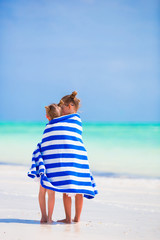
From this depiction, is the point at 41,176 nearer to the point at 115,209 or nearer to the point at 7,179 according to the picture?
the point at 115,209

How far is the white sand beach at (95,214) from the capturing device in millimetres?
3482

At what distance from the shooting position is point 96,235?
3.48 meters

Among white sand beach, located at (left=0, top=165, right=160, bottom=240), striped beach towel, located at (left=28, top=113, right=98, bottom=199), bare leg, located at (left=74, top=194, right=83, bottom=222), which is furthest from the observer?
bare leg, located at (left=74, top=194, right=83, bottom=222)

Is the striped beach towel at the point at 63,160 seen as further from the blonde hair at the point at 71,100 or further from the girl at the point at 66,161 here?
the blonde hair at the point at 71,100

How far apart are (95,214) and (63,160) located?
93 cm

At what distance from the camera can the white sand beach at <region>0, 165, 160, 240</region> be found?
11.4 feet

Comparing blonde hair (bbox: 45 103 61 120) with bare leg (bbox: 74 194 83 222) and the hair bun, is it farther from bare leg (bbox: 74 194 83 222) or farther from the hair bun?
bare leg (bbox: 74 194 83 222)

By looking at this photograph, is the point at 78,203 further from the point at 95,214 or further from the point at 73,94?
the point at 73,94

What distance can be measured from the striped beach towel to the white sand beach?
1.16ft

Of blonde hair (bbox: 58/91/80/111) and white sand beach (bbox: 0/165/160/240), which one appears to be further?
blonde hair (bbox: 58/91/80/111)

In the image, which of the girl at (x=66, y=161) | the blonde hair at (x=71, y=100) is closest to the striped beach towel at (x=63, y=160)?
the girl at (x=66, y=161)

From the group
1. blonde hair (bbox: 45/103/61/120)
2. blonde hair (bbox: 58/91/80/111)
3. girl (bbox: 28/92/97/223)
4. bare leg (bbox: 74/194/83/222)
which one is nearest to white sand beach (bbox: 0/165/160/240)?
bare leg (bbox: 74/194/83/222)

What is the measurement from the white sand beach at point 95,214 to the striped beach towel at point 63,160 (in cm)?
35

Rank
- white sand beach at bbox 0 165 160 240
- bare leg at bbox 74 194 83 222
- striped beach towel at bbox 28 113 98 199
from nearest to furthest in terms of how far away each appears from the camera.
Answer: white sand beach at bbox 0 165 160 240, striped beach towel at bbox 28 113 98 199, bare leg at bbox 74 194 83 222
